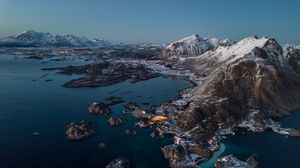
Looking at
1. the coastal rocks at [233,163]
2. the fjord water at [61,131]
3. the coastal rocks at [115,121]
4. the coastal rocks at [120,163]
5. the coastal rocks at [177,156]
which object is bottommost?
the fjord water at [61,131]

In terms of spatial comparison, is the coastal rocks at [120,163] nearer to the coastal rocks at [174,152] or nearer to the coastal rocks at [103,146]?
the coastal rocks at [174,152]

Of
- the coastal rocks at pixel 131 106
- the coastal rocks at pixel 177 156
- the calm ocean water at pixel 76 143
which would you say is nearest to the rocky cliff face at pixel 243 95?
the calm ocean water at pixel 76 143

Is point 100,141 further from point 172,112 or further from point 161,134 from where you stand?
point 172,112

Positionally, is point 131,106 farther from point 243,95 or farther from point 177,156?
point 177,156

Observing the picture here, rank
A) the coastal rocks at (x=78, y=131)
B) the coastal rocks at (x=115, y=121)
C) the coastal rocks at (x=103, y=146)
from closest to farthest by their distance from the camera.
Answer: the coastal rocks at (x=103, y=146), the coastal rocks at (x=78, y=131), the coastal rocks at (x=115, y=121)

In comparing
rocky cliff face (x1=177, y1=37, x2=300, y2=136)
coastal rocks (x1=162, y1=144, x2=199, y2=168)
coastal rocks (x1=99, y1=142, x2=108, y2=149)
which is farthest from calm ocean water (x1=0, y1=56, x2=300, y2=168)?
rocky cliff face (x1=177, y1=37, x2=300, y2=136)

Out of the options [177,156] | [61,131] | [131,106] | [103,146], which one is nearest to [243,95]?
[131,106]

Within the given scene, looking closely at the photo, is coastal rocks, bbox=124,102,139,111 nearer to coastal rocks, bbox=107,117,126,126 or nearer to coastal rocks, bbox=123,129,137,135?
coastal rocks, bbox=107,117,126,126
